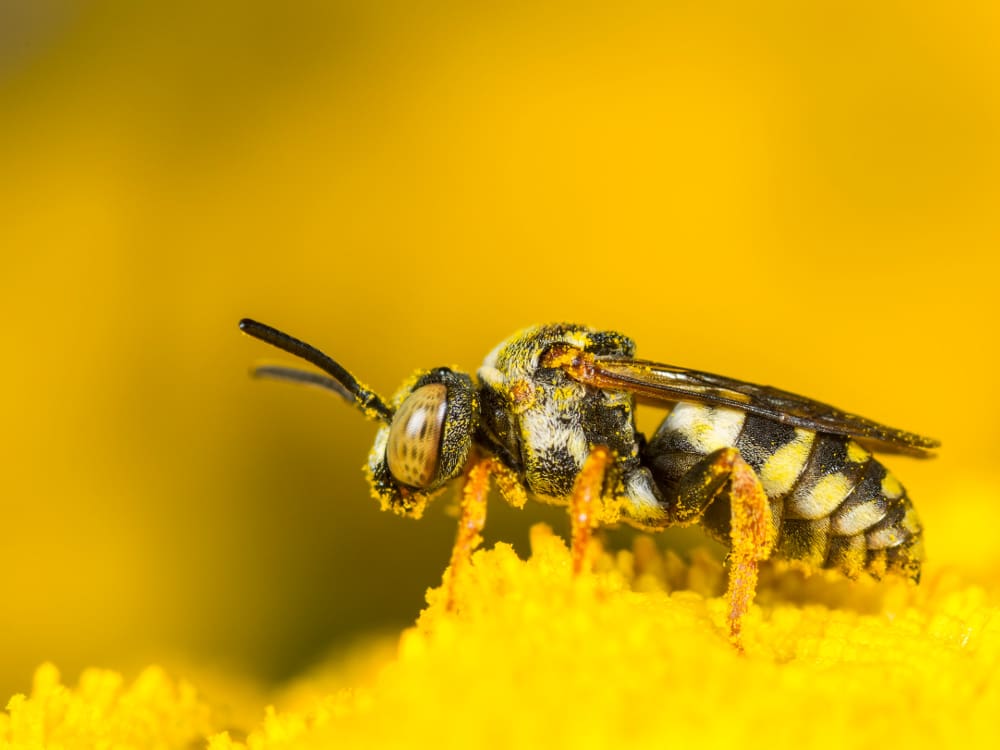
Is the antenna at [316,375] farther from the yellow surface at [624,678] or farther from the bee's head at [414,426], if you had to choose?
the yellow surface at [624,678]

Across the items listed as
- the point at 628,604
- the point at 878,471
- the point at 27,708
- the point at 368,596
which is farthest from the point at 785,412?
the point at 368,596

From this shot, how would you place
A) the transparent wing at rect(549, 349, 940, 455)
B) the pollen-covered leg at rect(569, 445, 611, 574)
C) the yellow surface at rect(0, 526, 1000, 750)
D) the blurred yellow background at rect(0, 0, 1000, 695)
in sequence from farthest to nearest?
the blurred yellow background at rect(0, 0, 1000, 695) → the transparent wing at rect(549, 349, 940, 455) → the pollen-covered leg at rect(569, 445, 611, 574) → the yellow surface at rect(0, 526, 1000, 750)

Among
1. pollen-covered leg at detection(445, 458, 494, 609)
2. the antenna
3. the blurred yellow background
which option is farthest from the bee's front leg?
the blurred yellow background

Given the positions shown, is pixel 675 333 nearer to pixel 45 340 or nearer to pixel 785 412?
pixel 785 412

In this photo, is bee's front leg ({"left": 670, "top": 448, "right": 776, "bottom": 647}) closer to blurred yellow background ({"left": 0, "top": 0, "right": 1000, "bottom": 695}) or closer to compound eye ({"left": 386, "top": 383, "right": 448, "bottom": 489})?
compound eye ({"left": 386, "top": 383, "right": 448, "bottom": 489})

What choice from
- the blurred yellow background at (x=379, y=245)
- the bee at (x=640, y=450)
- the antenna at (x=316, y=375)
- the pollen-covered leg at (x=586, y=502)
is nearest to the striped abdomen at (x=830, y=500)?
the bee at (x=640, y=450)

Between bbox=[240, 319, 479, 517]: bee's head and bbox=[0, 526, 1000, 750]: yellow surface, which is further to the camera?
bbox=[240, 319, 479, 517]: bee's head

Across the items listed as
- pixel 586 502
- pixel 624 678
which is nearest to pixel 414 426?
pixel 586 502
